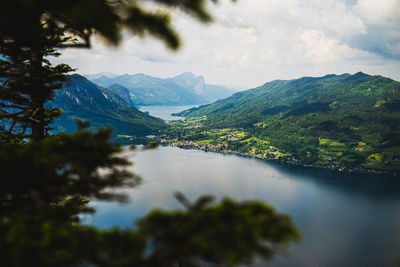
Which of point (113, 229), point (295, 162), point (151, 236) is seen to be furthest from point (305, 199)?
point (113, 229)

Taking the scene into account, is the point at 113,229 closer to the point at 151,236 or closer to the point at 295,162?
the point at 151,236

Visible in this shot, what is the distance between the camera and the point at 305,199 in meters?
96.5

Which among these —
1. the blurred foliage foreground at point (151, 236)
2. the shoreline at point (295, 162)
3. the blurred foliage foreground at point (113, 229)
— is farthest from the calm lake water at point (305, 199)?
the blurred foliage foreground at point (151, 236)

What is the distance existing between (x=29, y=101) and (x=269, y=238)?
12.5 meters

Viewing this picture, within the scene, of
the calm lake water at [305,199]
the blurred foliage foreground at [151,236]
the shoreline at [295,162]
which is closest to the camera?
the blurred foliage foreground at [151,236]

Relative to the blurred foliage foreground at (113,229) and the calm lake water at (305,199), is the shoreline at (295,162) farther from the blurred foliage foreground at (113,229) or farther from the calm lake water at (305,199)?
the blurred foliage foreground at (113,229)

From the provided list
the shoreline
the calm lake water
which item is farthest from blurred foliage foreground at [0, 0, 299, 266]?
the shoreline

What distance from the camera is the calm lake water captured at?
65562 mm

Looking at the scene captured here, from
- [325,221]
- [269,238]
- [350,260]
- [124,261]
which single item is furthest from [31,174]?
[325,221]

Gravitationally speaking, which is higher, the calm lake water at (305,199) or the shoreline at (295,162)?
the shoreline at (295,162)

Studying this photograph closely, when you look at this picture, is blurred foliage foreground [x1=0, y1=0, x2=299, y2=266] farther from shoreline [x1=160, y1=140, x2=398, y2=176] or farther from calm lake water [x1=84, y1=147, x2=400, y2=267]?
shoreline [x1=160, y1=140, x2=398, y2=176]

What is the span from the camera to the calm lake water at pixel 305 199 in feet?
215

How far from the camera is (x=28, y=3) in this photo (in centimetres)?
333

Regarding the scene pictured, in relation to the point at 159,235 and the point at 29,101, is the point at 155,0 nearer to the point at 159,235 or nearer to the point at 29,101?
the point at 159,235
